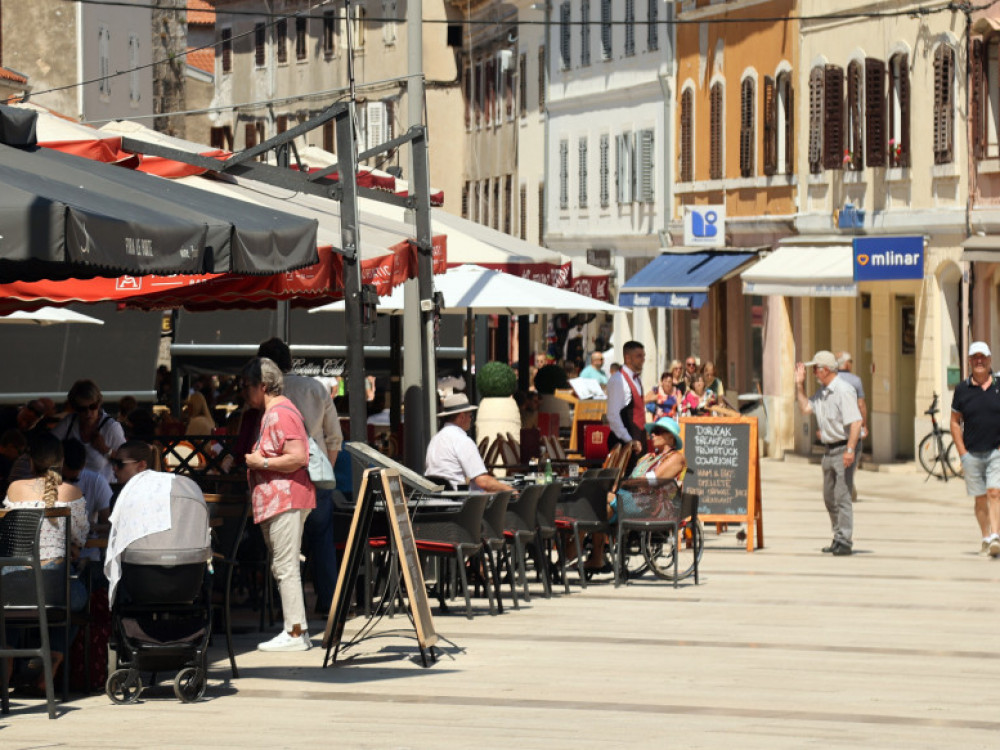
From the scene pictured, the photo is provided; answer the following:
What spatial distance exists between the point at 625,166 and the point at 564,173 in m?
5.28

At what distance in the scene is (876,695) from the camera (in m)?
12.7

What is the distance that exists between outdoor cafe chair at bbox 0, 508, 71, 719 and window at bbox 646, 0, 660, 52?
41227 mm

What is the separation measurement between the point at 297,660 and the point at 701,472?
10606 millimetres

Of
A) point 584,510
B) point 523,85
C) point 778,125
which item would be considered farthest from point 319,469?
point 523,85

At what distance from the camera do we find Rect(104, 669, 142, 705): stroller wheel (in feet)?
39.8

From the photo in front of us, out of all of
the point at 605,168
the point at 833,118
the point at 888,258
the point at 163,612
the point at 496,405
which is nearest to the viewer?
the point at 163,612

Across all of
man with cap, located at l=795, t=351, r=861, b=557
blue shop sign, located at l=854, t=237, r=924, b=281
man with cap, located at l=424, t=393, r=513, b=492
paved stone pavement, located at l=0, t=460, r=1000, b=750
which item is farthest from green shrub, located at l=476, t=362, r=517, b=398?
blue shop sign, located at l=854, t=237, r=924, b=281

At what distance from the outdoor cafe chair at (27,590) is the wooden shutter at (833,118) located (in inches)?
1174

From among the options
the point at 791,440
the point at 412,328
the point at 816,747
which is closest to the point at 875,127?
the point at 791,440

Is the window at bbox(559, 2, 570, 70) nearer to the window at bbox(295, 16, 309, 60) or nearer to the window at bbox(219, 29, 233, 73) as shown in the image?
the window at bbox(295, 16, 309, 60)

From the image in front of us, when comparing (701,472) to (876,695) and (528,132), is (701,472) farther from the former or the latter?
(528,132)

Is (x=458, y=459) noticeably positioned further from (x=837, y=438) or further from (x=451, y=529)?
(x=837, y=438)

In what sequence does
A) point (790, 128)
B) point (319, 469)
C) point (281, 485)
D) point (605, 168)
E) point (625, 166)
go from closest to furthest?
point (281, 485) < point (319, 469) < point (790, 128) < point (625, 166) < point (605, 168)

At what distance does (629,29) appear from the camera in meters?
54.4
